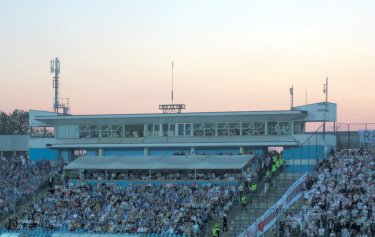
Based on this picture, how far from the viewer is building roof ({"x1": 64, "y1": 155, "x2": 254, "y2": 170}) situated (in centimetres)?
5197

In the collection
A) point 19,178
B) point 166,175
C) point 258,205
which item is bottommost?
point 258,205

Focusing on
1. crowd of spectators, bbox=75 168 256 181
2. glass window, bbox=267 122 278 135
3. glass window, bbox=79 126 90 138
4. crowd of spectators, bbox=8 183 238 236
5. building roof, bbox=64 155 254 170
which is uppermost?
glass window, bbox=267 122 278 135

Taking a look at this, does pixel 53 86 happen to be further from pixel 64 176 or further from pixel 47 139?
pixel 64 176

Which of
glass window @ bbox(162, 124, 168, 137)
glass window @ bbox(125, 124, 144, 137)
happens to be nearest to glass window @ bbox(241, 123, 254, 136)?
glass window @ bbox(162, 124, 168, 137)

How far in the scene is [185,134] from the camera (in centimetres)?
5641

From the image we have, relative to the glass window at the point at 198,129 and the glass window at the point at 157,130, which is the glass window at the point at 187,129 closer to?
the glass window at the point at 198,129

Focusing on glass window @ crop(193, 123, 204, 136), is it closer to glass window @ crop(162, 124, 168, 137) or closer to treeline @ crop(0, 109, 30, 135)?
glass window @ crop(162, 124, 168, 137)

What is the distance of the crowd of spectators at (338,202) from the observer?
3888 centimetres

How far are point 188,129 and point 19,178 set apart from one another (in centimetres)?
1296

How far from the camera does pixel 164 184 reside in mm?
52594

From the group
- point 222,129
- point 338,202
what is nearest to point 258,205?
point 338,202

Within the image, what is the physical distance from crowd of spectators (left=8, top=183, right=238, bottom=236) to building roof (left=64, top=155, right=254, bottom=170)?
1.71 m

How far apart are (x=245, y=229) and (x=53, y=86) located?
2794 cm

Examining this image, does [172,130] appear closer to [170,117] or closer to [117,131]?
[170,117]
